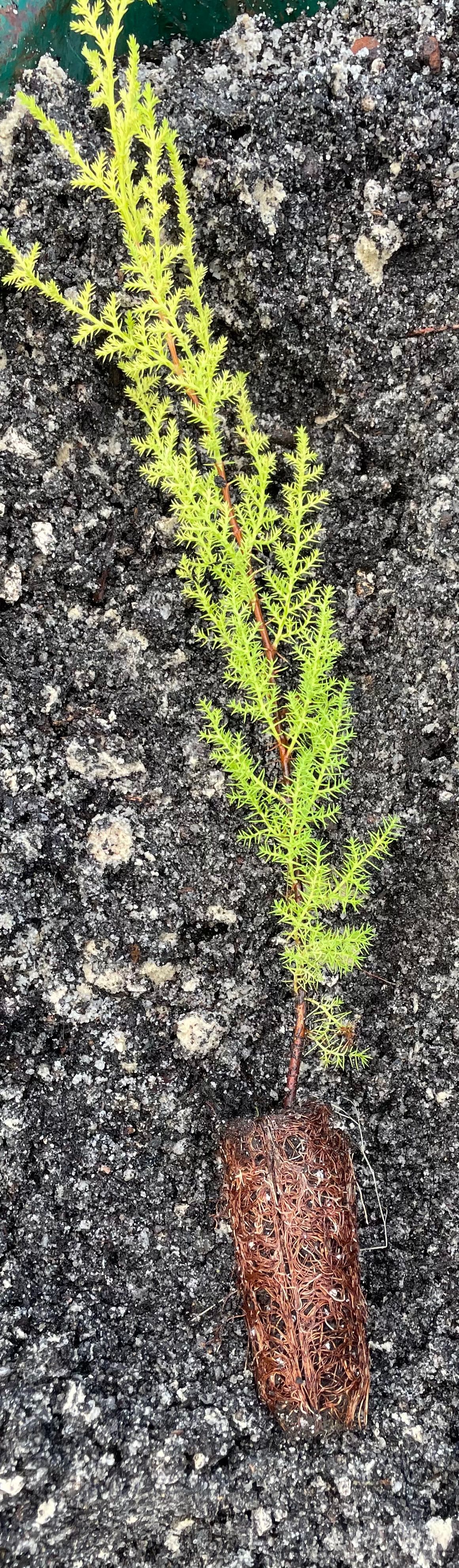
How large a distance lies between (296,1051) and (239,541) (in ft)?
2.88

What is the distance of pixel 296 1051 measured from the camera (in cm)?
159

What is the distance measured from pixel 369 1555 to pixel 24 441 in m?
1.93

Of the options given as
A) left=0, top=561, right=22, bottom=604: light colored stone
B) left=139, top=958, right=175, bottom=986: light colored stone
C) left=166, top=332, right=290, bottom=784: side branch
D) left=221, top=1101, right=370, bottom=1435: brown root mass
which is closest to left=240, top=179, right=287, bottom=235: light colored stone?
left=166, top=332, right=290, bottom=784: side branch

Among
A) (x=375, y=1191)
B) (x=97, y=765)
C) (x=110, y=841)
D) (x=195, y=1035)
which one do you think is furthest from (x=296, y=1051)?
(x=97, y=765)

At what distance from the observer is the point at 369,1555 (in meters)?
1.46

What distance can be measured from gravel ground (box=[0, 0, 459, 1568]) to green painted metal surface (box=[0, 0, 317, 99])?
5 centimetres

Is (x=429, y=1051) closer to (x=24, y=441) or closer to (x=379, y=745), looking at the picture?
(x=379, y=745)

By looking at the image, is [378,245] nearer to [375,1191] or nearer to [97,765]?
[97,765]

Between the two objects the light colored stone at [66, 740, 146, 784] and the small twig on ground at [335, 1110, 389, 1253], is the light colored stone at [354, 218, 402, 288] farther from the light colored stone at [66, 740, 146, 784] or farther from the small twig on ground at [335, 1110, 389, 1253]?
the small twig on ground at [335, 1110, 389, 1253]

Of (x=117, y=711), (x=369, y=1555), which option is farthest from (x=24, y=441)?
(x=369, y=1555)

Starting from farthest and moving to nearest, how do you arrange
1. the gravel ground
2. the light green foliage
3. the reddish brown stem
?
the reddish brown stem, the gravel ground, the light green foliage

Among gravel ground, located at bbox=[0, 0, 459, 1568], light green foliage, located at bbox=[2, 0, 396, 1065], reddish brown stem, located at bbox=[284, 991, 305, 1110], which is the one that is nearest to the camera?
light green foliage, located at bbox=[2, 0, 396, 1065]

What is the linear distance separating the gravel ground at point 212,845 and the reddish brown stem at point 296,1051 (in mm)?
70

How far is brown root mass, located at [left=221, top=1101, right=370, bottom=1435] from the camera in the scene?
4.80 feet
